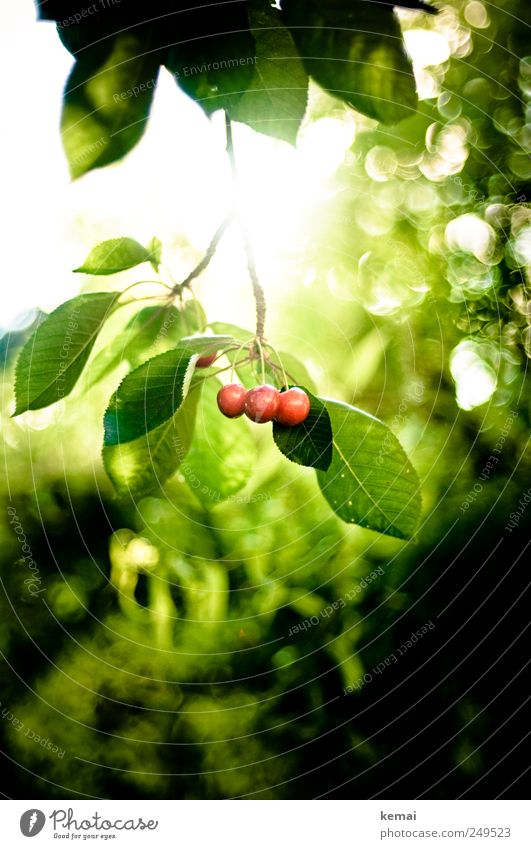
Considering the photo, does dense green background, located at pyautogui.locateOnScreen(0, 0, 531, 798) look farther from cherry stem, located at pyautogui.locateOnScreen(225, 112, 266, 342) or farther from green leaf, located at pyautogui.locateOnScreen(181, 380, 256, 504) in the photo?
cherry stem, located at pyautogui.locateOnScreen(225, 112, 266, 342)

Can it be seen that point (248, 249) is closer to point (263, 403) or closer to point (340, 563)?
point (263, 403)

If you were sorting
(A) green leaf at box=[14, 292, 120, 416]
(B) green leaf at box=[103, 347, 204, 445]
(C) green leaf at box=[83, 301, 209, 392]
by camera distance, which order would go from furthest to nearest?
(C) green leaf at box=[83, 301, 209, 392]
(A) green leaf at box=[14, 292, 120, 416]
(B) green leaf at box=[103, 347, 204, 445]

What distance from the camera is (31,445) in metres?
1.23

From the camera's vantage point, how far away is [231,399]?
0.58 meters

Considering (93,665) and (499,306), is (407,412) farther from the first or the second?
(93,665)

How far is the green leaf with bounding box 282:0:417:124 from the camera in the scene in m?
0.55

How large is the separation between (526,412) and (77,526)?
0.81m

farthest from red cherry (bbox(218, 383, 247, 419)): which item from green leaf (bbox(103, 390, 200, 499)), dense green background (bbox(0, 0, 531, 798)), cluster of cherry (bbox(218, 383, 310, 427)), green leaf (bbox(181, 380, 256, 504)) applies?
dense green background (bbox(0, 0, 531, 798))

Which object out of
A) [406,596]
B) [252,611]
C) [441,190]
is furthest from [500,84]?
[252,611]

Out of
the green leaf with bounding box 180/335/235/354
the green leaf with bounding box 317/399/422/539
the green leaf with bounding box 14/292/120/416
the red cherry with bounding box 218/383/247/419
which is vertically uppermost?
the green leaf with bounding box 14/292/120/416

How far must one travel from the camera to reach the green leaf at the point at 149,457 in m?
0.67

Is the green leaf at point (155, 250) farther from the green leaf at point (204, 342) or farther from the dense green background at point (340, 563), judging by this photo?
the dense green background at point (340, 563)

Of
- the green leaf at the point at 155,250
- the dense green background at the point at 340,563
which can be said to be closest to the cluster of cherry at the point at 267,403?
the green leaf at the point at 155,250

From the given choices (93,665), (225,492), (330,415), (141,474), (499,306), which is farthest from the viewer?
(499,306)
